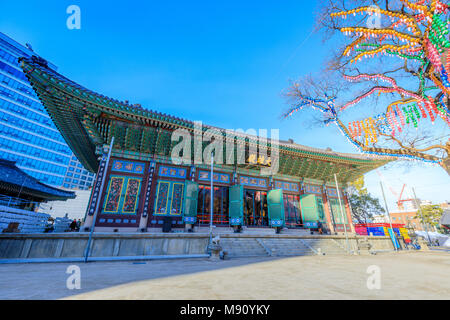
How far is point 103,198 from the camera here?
11.3 meters

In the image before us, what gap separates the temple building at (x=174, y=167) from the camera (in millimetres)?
10310

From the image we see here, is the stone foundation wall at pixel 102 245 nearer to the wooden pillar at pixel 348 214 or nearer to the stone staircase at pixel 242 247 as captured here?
the stone staircase at pixel 242 247

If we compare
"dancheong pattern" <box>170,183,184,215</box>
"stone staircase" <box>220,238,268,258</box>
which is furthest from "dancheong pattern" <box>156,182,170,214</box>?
"stone staircase" <box>220,238,268,258</box>

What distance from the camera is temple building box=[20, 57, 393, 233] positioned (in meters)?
10.3

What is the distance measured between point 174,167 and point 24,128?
1999 inches

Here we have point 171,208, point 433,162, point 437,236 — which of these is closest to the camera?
point 433,162

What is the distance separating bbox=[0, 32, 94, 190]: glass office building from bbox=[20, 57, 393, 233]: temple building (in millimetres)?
39327

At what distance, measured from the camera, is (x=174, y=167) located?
13.4 metres

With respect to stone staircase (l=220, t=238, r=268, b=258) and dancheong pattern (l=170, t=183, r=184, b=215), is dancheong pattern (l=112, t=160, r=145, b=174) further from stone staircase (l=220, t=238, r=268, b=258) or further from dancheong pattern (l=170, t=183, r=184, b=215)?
stone staircase (l=220, t=238, r=268, b=258)

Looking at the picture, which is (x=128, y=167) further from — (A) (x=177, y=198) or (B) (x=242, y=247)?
Result: (B) (x=242, y=247)
